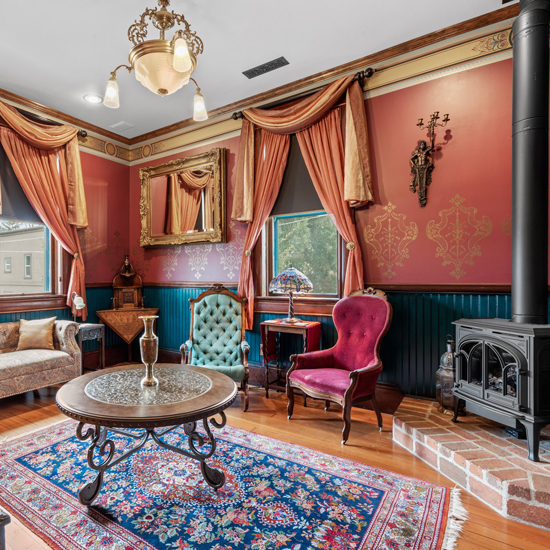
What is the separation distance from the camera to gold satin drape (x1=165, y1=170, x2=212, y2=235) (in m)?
4.79

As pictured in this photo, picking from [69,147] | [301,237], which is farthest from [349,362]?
[69,147]

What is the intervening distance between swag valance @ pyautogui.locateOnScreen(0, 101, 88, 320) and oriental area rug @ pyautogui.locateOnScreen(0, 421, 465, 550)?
2749mm

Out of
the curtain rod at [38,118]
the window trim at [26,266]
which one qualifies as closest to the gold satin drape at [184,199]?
the curtain rod at [38,118]

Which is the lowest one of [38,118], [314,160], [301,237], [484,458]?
[484,458]

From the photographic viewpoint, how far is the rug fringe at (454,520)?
169 cm

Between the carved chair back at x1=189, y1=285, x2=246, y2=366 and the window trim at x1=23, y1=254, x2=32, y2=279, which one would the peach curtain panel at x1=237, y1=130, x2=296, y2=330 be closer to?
the carved chair back at x1=189, y1=285, x2=246, y2=366

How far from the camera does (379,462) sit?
2434 millimetres

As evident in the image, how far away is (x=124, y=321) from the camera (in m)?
4.94

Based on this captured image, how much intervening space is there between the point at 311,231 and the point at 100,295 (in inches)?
129

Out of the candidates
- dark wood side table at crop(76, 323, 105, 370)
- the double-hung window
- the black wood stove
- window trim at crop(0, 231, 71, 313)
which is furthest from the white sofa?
the black wood stove

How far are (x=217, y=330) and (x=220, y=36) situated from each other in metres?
2.82

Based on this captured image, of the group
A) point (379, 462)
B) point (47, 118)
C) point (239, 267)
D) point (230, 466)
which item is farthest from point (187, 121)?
point (379, 462)

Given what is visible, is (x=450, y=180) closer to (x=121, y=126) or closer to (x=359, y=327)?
(x=359, y=327)

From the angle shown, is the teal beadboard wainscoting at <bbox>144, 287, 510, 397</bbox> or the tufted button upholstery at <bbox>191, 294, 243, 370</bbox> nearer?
the teal beadboard wainscoting at <bbox>144, 287, 510, 397</bbox>
